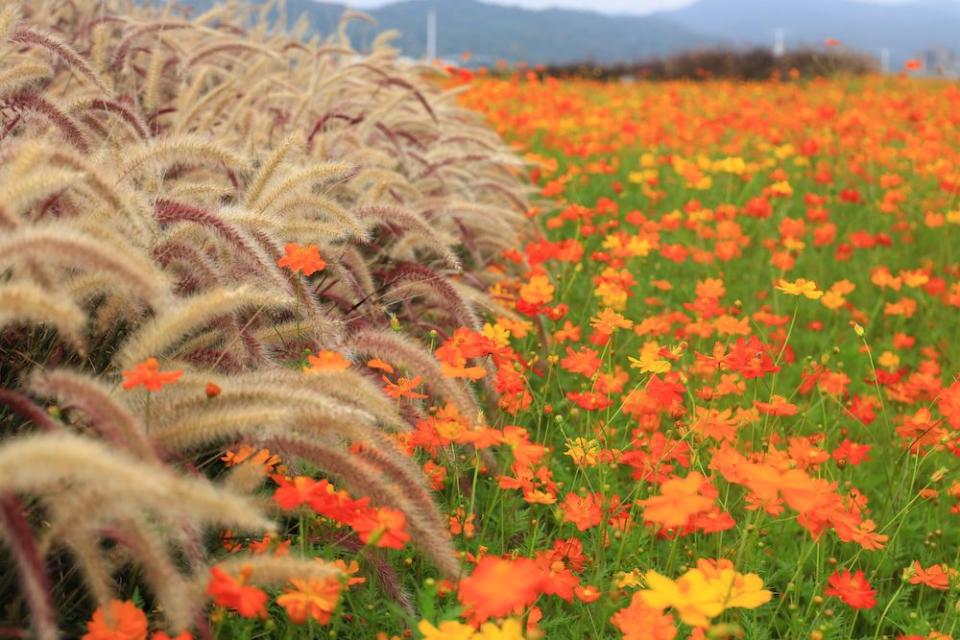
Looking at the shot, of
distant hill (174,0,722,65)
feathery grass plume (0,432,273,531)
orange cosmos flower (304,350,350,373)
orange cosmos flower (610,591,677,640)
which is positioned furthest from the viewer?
distant hill (174,0,722,65)

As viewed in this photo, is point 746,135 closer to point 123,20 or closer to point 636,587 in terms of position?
point 123,20

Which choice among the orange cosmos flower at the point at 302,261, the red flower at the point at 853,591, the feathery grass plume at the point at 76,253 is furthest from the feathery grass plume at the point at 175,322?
the red flower at the point at 853,591

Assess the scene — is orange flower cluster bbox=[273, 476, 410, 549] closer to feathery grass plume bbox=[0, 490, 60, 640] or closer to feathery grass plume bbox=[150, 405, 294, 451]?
feathery grass plume bbox=[150, 405, 294, 451]

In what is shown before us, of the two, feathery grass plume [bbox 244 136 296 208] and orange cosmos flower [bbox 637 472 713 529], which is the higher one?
feathery grass plume [bbox 244 136 296 208]

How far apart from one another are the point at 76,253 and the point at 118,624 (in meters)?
0.54

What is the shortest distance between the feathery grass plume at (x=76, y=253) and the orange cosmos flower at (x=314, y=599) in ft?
1.60

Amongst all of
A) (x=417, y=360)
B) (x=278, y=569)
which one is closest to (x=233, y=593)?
(x=278, y=569)

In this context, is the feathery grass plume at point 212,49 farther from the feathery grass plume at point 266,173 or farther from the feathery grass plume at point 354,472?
the feathery grass plume at point 354,472

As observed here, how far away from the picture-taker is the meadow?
1.35 metres

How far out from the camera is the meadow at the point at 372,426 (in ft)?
4.42

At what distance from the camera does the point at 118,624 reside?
1.35m

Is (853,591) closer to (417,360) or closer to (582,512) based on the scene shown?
(582,512)

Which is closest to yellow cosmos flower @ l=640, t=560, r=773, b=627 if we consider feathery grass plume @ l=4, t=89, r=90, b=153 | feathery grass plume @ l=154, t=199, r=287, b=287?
feathery grass plume @ l=154, t=199, r=287, b=287

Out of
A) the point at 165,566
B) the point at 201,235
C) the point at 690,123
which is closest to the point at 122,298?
the point at 201,235
